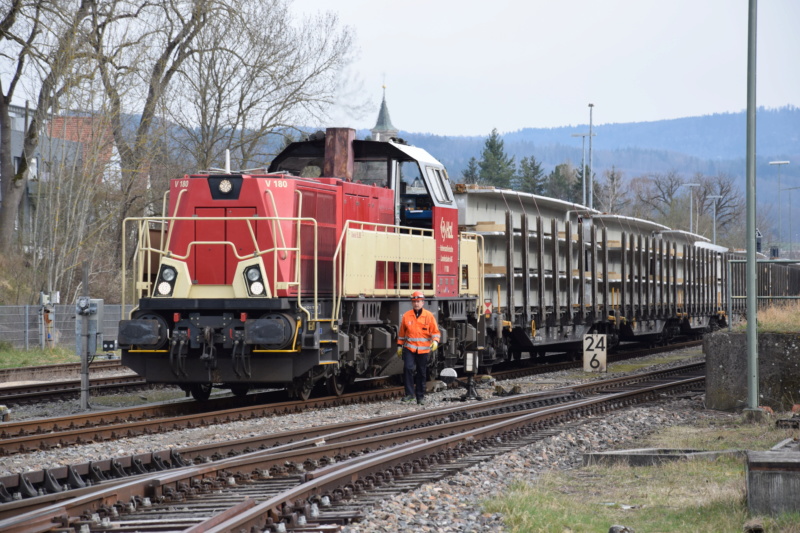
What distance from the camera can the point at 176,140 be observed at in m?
32.3

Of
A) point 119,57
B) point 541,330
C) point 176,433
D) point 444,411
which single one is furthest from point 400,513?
point 119,57

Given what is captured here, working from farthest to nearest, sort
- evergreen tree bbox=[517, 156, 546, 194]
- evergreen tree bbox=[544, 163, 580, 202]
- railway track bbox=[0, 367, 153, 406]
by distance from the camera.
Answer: evergreen tree bbox=[544, 163, 580, 202] → evergreen tree bbox=[517, 156, 546, 194] → railway track bbox=[0, 367, 153, 406]

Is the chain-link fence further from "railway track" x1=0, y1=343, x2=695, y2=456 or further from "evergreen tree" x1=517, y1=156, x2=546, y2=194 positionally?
"evergreen tree" x1=517, y1=156, x2=546, y2=194

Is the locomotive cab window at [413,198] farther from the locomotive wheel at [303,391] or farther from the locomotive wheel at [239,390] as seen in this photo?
the locomotive wheel at [239,390]

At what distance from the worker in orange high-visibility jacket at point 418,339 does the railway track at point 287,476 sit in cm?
159

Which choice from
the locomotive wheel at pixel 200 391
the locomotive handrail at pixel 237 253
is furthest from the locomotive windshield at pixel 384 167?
the locomotive wheel at pixel 200 391

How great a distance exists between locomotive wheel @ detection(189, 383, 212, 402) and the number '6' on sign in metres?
9.74

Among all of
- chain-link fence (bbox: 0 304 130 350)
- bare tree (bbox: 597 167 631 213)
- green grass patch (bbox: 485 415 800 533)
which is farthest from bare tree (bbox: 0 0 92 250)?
bare tree (bbox: 597 167 631 213)

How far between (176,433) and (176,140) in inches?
905

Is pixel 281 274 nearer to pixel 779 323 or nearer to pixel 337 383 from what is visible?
pixel 337 383

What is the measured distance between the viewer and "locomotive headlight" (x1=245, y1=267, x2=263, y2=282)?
1251 centimetres

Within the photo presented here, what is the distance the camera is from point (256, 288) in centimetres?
1247

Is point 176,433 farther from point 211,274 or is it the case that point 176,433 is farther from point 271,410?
point 211,274

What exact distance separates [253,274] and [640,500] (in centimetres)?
651
